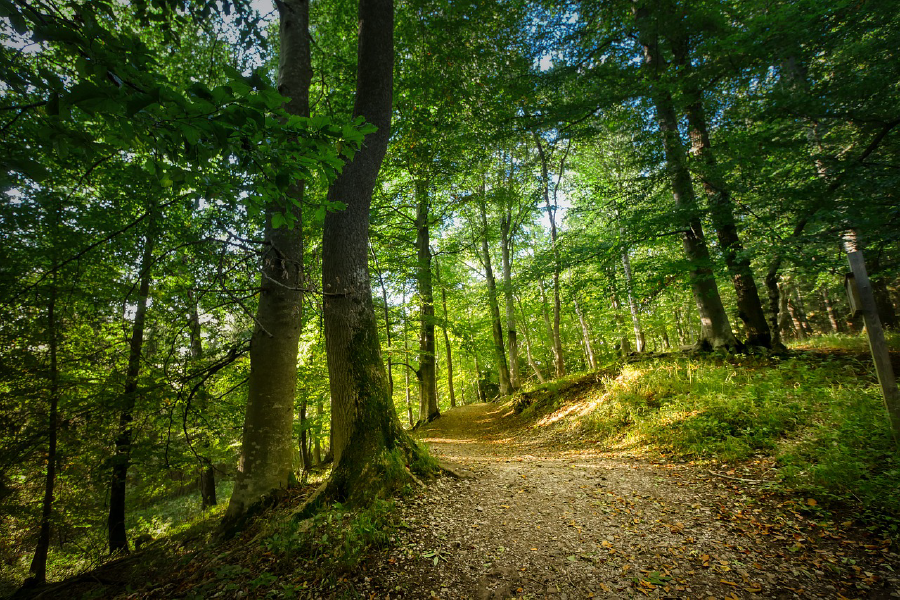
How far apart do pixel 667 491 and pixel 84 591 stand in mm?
6879

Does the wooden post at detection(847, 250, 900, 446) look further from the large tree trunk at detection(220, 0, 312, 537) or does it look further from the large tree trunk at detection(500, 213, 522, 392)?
the large tree trunk at detection(500, 213, 522, 392)

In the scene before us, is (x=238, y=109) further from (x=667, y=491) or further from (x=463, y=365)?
(x=463, y=365)

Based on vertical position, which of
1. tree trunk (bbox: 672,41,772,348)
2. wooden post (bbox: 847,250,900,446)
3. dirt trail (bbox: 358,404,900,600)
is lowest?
dirt trail (bbox: 358,404,900,600)

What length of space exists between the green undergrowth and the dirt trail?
0.67 m

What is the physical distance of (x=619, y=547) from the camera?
9.64 feet

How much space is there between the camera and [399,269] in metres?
11.0

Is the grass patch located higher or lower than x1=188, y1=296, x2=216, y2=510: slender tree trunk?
lower

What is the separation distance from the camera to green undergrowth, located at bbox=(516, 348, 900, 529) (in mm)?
3490

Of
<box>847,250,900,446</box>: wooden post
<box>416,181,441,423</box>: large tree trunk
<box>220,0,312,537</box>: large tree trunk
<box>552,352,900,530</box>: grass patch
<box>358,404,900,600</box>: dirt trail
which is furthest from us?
<box>416,181,441,423</box>: large tree trunk

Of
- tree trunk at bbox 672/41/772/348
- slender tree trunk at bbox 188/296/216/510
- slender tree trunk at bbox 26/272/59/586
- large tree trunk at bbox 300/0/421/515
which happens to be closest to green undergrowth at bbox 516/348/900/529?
tree trunk at bbox 672/41/772/348

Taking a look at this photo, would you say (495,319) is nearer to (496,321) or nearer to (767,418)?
(496,321)

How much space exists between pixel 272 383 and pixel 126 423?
3698mm

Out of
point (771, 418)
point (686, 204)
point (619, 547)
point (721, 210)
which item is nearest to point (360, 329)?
point (619, 547)

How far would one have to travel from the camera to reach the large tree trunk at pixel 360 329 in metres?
3.66
